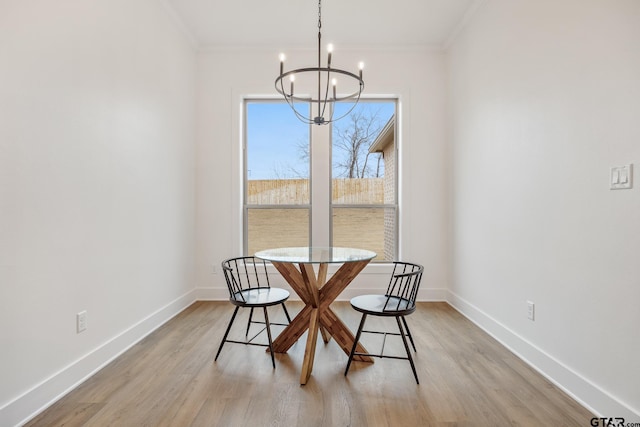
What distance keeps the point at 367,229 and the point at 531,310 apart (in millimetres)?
2216

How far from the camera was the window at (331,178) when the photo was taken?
4449 millimetres

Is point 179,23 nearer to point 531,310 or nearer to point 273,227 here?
point 273,227

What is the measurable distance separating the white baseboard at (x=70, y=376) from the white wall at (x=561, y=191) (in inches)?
118

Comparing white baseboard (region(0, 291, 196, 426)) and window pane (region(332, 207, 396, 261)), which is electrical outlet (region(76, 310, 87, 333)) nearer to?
white baseboard (region(0, 291, 196, 426))

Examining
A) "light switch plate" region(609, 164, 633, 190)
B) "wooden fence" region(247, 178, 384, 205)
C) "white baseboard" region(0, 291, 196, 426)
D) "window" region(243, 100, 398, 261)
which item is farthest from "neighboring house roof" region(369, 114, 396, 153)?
"white baseboard" region(0, 291, 196, 426)

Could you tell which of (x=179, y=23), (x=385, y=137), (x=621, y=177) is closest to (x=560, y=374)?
(x=621, y=177)

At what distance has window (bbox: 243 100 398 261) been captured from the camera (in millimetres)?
4449

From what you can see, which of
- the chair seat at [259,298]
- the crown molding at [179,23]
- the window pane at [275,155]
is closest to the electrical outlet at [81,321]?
the chair seat at [259,298]

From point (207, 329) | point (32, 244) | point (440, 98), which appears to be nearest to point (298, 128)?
point (440, 98)

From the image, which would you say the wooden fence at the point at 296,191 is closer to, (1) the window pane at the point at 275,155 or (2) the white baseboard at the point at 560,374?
(1) the window pane at the point at 275,155

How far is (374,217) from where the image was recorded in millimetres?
4488

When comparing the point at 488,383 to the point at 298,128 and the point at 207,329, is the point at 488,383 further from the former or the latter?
the point at 298,128

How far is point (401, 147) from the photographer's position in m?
4.29

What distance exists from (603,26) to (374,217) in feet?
9.63
